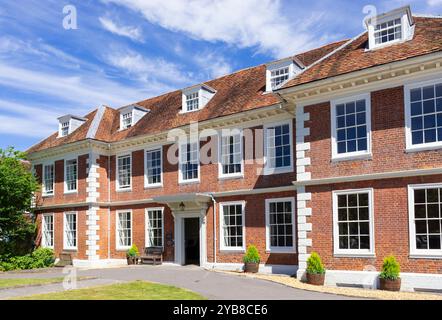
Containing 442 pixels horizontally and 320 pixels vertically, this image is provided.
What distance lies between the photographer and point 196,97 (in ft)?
80.8

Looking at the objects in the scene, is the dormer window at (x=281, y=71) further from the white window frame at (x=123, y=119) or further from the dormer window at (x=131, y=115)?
the white window frame at (x=123, y=119)

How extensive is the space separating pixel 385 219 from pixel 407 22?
694 centimetres

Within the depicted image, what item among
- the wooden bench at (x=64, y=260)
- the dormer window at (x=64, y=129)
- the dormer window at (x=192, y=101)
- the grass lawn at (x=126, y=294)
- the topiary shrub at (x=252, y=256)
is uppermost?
the dormer window at (x=192, y=101)

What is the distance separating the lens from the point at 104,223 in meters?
27.1

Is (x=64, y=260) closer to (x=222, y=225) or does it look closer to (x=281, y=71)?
(x=222, y=225)

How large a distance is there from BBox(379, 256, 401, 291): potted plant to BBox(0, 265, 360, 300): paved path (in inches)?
78.4

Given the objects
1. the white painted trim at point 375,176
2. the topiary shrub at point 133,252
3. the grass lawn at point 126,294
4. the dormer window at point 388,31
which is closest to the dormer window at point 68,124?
the topiary shrub at point 133,252

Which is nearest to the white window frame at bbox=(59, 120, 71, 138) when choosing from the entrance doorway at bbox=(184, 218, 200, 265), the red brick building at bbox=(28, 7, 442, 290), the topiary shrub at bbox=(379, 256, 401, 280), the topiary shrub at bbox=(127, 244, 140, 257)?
the red brick building at bbox=(28, 7, 442, 290)

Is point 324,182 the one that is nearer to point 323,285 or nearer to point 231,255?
point 323,285

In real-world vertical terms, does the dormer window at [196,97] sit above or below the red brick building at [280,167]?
above

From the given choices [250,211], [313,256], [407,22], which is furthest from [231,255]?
[407,22]

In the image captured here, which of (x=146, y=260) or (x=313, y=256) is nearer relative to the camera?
(x=313, y=256)

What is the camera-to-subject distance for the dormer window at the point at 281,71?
20953 mm

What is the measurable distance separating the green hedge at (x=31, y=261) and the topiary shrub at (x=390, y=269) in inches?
750
